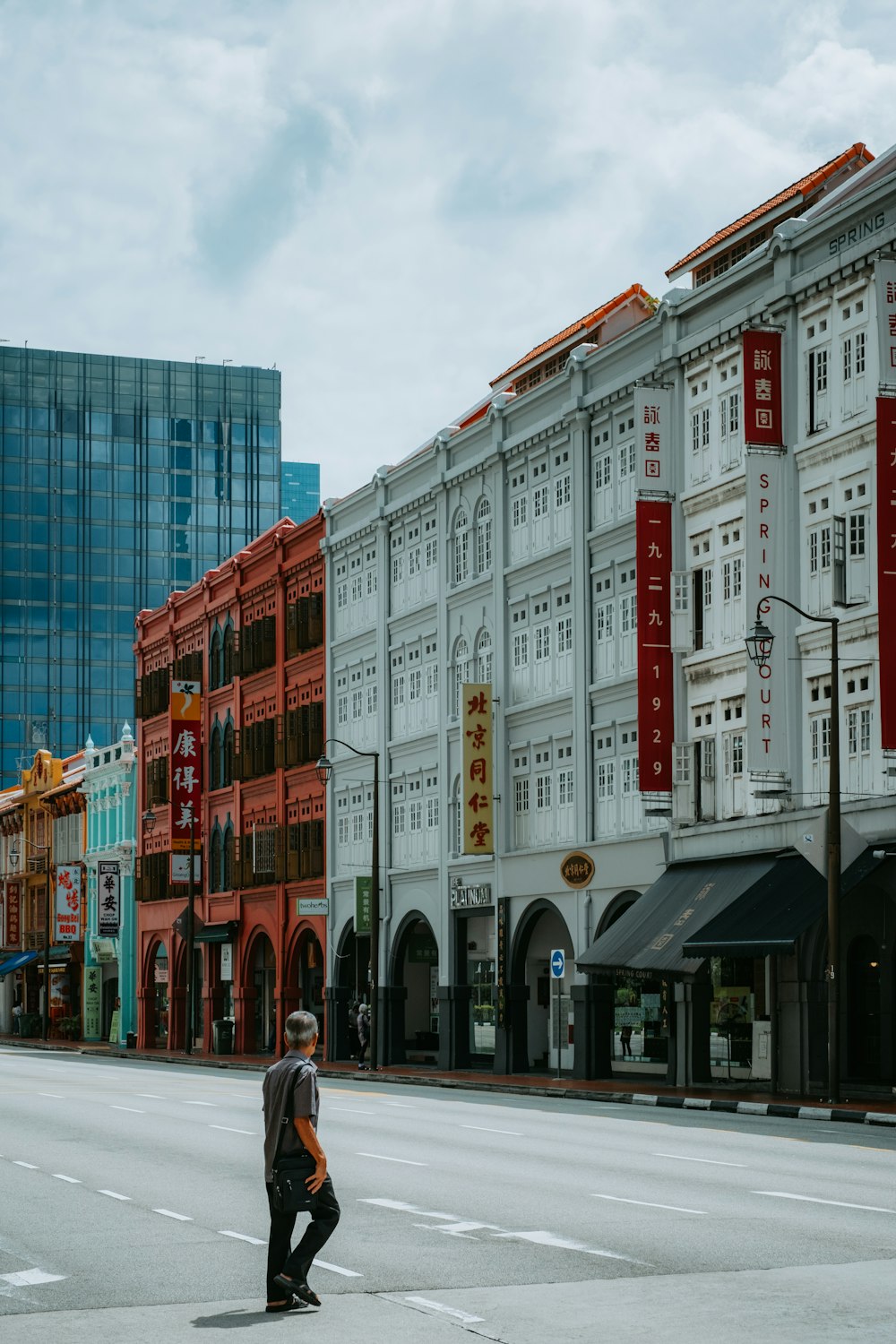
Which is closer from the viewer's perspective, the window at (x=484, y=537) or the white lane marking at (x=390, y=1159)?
the white lane marking at (x=390, y=1159)

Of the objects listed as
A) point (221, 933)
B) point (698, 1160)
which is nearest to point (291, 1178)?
point (698, 1160)

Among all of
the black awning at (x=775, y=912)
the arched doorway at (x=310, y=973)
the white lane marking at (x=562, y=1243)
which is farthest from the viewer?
the arched doorway at (x=310, y=973)

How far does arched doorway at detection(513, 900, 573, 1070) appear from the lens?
47.2m

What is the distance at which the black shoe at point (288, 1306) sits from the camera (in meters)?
12.4

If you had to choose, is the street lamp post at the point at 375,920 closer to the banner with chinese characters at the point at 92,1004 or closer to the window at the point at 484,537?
the window at the point at 484,537

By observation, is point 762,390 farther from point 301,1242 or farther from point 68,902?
point 68,902

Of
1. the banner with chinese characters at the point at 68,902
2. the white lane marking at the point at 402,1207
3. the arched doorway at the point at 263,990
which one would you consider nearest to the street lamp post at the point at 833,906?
the white lane marking at the point at 402,1207

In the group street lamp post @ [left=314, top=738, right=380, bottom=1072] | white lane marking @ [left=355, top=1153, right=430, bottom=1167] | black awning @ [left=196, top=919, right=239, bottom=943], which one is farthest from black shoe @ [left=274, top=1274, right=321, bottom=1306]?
black awning @ [left=196, top=919, right=239, bottom=943]

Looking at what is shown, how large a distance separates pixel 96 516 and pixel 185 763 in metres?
68.1

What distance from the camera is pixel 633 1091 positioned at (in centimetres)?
3778

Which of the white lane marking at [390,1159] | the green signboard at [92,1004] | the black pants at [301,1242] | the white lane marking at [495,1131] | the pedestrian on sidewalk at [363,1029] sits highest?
the black pants at [301,1242]

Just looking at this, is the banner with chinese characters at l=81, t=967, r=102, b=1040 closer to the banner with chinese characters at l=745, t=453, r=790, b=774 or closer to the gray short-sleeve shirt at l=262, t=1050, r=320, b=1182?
the banner with chinese characters at l=745, t=453, r=790, b=774

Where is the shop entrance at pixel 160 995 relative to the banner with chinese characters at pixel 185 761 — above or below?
below

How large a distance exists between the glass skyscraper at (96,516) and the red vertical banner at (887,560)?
105 meters
